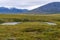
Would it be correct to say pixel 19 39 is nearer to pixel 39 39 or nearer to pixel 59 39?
pixel 39 39

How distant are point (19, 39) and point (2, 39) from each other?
7.48 feet

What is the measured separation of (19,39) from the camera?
24.6 meters

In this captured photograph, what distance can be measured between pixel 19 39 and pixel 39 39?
2810mm

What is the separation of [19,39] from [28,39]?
1.21 meters

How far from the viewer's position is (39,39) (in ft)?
83.0

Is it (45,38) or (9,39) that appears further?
(45,38)

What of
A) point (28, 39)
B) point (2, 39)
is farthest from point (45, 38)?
point (2, 39)

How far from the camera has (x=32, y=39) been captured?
24766 millimetres

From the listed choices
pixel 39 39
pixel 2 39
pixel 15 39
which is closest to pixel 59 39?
pixel 39 39

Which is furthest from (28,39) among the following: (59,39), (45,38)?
(59,39)

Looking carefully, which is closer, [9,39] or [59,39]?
[9,39]

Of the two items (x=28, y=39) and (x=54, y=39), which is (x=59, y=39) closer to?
(x=54, y=39)

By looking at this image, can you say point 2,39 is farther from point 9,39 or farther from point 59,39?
point 59,39

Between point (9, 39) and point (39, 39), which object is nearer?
point (9, 39)
